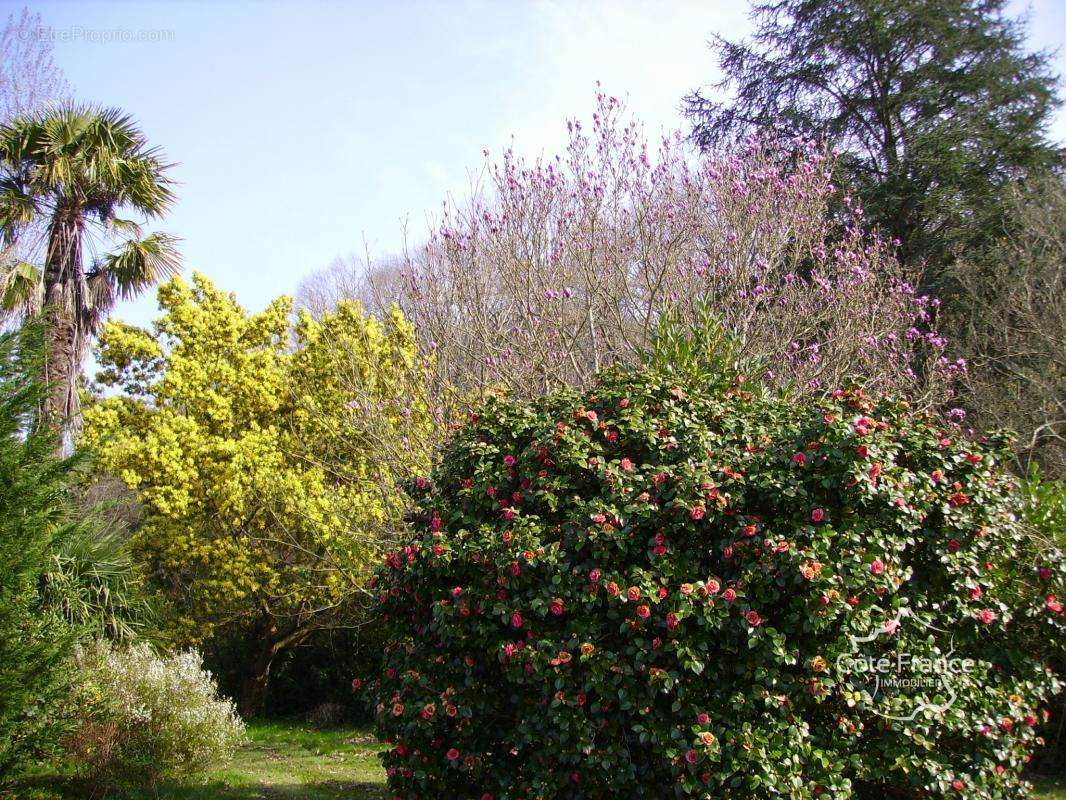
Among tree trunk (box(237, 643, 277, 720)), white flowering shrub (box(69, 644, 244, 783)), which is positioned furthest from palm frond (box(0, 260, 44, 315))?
white flowering shrub (box(69, 644, 244, 783))

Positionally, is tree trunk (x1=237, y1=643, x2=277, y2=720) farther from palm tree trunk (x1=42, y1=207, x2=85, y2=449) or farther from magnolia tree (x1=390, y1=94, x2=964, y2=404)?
magnolia tree (x1=390, y1=94, x2=964, y2=404)

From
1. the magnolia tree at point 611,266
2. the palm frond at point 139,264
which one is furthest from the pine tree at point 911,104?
the palm frond at point 139,264

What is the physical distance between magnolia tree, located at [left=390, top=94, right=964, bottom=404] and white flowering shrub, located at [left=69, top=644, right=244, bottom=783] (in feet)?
12.1

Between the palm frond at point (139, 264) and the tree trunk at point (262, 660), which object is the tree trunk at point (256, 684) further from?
the palm frond at point (139, 264)

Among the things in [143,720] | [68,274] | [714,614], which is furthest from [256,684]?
[714,614]

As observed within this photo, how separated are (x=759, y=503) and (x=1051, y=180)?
42.2 ft

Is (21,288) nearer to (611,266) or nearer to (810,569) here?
(611,266)

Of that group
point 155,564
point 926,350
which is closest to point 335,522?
point 155,564

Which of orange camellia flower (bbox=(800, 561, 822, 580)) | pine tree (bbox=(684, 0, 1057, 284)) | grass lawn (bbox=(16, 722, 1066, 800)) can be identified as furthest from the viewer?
pine tree (bbox=(684, 0, 1057, 284))

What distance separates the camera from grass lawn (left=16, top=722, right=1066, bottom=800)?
20.9ft

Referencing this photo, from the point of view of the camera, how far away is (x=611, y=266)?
321 inches

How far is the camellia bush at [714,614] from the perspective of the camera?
12.0 feet

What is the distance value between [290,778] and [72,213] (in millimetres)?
9128

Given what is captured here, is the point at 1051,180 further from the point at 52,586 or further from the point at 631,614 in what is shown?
the point at 52,586
